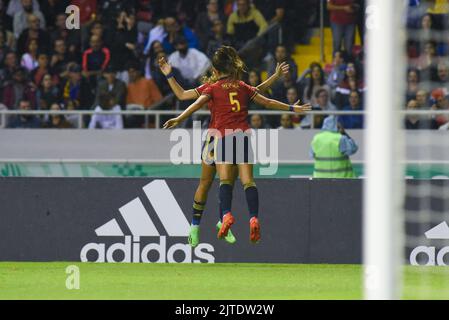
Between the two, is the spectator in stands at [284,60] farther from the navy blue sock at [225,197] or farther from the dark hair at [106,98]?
the navy blue sock at [225,197]

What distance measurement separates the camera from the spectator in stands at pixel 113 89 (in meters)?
18.3

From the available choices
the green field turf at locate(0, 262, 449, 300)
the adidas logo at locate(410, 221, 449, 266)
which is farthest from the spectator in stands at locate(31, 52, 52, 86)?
the adidas logo at locate(410, 221, 449, 266)

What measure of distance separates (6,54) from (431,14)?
651 centimetres

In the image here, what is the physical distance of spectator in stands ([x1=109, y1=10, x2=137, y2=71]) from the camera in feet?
63.1

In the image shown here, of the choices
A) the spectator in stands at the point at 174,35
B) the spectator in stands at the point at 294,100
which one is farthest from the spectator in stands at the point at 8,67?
the spectator in stands at the point at 294,100

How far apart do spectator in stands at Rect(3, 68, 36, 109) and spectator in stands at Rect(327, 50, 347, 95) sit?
4.24 metres

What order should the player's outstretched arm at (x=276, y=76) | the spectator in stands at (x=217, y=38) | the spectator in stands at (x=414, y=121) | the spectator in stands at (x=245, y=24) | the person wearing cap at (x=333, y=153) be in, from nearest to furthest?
the player's outstretched arm at (x=276, y=76) → the person wearing cap at (x=333, y=153) → the spectator in stands at (x=414, y=121) → the spectator in stands at (x=217, y=38) → the spectator in stands at (x=245, y=24)

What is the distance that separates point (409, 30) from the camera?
58.3ft

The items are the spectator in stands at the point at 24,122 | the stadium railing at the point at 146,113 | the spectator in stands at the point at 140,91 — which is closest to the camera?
the stadium railing at the point at 146,113

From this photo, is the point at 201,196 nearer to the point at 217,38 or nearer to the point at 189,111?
the point at 189,111

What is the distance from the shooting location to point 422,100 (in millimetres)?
16859

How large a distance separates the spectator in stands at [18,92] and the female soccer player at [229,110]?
582 centimetres

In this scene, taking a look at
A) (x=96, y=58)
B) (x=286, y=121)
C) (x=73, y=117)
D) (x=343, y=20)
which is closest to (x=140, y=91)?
(x=96, y=58)
